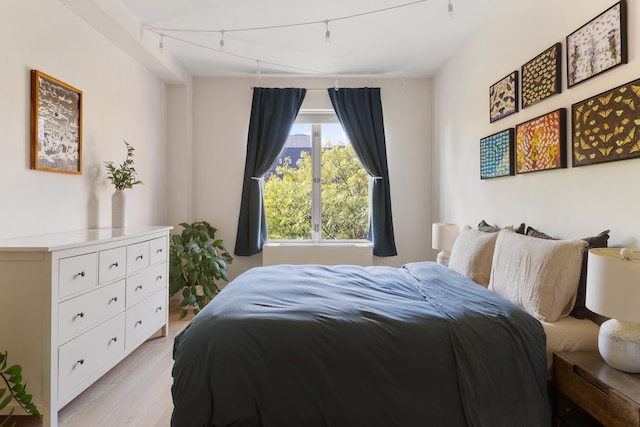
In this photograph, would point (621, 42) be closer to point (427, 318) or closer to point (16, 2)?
point (427, 318)

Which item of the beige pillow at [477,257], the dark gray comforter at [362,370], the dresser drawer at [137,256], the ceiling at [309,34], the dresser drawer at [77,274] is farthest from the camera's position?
the ceiling at [309,34]

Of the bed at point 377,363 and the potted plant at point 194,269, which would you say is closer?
the bed at point 377,363

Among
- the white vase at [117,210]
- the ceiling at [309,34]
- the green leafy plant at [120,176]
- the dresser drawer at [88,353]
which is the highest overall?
the ceiling at [309,34]

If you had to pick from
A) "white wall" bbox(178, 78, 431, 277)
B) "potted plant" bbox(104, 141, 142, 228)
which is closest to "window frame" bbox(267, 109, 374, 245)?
"white wall" bbox(178, 78, 431, 277)

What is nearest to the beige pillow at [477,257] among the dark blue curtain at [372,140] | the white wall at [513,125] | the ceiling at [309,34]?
the white wall at [513,125]

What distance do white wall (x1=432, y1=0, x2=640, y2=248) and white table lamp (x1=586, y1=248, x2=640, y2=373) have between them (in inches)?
17.4

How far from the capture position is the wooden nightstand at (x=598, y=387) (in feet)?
3.96

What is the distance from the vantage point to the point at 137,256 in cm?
262

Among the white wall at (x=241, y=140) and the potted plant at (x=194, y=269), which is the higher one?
the white wall at (x=241, y=140)

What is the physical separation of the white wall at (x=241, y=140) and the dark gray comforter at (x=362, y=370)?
276 centimetres

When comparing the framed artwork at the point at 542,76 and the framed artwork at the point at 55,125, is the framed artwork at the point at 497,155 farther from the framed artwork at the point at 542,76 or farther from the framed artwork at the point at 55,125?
the framed artwork at the point at 55,125

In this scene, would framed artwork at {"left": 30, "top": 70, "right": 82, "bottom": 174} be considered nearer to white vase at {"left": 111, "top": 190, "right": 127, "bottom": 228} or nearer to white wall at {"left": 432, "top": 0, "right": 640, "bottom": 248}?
white vase at {"left": 111, "top": 190, "right": 127, "bottom": 228}

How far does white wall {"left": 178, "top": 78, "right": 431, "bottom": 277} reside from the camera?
4324 millimetres

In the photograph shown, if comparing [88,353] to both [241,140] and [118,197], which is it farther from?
[241,140]
